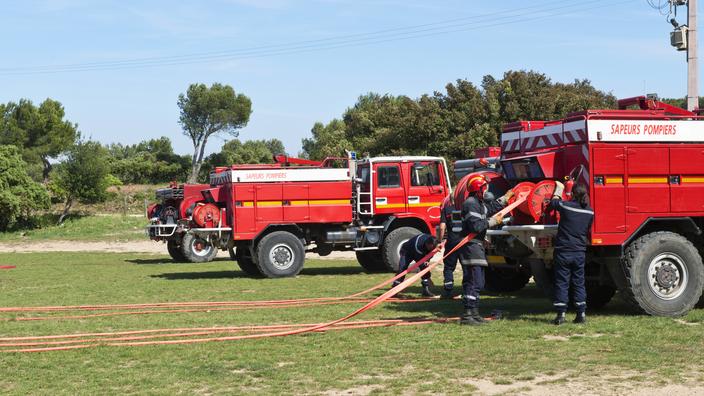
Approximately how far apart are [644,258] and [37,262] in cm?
2068

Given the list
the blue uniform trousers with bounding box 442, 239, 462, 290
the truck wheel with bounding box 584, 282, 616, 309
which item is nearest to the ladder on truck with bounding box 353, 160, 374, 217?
the blue uniform trousers with bounding box 442, 239, 462, 290

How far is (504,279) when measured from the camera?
14.5 meters

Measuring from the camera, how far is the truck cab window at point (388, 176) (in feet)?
67.1

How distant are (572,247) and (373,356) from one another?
3.17 m

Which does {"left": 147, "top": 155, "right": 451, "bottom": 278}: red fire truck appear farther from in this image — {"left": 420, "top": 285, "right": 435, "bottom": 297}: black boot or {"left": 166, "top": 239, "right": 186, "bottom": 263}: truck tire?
{"left": 166, "top": 239, "right": 186, "bottom": 263}: truck tire

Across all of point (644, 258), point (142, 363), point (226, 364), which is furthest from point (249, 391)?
point (644, 258)

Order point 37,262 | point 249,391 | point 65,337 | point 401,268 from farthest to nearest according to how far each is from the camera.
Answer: point 37,262 < point 401,268 < point 65,337 < point 249,391

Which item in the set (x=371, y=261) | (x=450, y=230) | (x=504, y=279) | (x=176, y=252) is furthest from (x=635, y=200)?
(x=176, y=252)

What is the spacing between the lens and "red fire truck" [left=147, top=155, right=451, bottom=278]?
64.7 feet

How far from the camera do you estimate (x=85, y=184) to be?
4662 centimetres

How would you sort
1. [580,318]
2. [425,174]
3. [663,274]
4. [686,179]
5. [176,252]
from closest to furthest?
1. [580,318]
2. [663,274]
3. [686,179]
4. [425,174]
5. [176,252]

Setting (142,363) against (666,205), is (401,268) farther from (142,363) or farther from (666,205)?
(142,363)

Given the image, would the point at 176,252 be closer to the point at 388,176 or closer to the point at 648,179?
the point at 388,176

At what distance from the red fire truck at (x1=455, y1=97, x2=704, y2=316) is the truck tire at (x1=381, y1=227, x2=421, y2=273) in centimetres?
804
